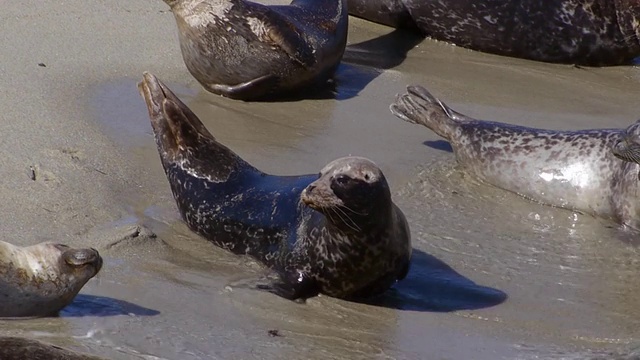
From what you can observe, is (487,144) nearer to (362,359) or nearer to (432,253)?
(432,253)

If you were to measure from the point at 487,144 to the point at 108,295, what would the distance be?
8.94 feet

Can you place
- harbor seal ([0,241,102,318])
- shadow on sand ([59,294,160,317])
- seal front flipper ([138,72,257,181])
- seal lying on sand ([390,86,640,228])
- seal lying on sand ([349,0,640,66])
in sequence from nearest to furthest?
1. harbor seal ([0,241,102,318])
2. shadow on sand ([59,294,160,317])
3. seal front flipper ([138,72,257,181])
4. seal lying on sand ([390,86,640,228])
5. seal lying on sand ([349,0,640,66])

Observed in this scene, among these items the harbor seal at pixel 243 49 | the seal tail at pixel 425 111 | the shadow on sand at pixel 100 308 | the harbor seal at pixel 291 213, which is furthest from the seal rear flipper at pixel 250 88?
the shadow on sand at pixel 100 308

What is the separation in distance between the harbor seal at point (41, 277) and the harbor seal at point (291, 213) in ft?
2.73

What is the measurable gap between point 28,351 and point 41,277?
79cm

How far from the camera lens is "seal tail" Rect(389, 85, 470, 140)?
6.76m

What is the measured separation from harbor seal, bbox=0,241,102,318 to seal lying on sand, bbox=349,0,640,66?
15.5 feet

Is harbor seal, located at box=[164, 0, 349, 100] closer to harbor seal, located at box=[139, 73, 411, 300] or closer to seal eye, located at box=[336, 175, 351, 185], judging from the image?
harbor seal, located at box=[139, 73, 411, 300]

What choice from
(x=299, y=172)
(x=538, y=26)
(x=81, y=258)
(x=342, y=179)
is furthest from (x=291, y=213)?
(x=538, y=26)

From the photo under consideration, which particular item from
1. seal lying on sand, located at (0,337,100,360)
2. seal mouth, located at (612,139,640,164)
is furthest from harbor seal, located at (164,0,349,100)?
seal lying on sand, located at (0,337,100,360)

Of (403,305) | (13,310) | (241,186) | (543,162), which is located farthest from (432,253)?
(13,310)

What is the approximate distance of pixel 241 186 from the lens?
543 centimetres

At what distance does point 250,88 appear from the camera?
7.05m

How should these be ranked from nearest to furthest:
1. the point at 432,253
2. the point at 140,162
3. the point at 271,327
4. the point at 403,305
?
the point at 271,327 → the point at 403,305 → the point at 432,253 → the point at 140,162
